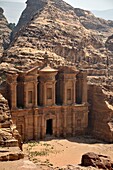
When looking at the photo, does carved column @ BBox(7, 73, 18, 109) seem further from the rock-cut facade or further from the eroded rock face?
the eroded rock face

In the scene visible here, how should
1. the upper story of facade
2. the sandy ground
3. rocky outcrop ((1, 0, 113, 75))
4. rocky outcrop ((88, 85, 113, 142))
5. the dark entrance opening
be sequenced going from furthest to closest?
1. rocky outcrop ((1, 0, 113, 75))
2. the dark entrance opening
3. rocky outcrop ((88, 85, 113, 142))
4. the upper story of facade
5. the sandy ground

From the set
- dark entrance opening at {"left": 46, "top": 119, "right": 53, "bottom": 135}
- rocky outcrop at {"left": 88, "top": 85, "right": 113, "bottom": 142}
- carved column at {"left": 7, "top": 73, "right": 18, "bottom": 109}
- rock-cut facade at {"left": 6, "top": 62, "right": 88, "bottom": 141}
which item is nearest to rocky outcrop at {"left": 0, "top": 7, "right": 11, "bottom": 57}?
rock-cut facade at {"left": 6, "top": 62, "right": 88, "bottom": 141}

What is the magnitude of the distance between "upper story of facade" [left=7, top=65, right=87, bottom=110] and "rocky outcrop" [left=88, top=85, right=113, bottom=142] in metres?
1.46

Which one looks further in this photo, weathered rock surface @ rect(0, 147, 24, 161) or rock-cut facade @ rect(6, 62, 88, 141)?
rock-cut facade @ rect(6, 62, 88, 141)

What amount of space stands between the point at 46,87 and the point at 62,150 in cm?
895

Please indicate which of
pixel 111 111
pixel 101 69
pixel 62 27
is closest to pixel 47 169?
pixel 111 111

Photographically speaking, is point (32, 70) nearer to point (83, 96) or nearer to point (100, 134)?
point (83, 96)

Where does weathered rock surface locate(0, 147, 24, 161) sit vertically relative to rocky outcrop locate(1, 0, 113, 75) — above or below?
below

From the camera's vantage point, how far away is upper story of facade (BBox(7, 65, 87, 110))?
44.7 metres

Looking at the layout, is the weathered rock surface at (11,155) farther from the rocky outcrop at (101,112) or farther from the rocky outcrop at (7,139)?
the rocky outcrop at (101,112)

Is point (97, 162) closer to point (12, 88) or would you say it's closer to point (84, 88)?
point (12, 88)

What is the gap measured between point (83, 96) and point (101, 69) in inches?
368

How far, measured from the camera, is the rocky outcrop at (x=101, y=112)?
156 feet

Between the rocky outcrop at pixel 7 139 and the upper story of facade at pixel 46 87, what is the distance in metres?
5.16
